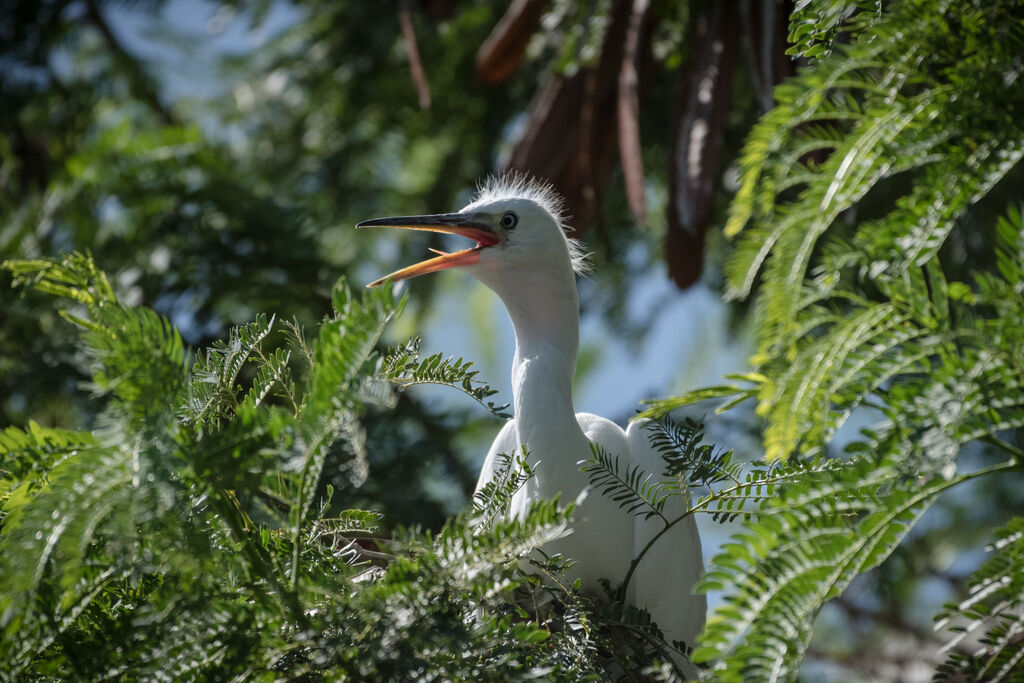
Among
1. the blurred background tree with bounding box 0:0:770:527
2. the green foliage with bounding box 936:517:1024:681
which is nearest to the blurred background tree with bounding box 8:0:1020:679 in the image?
the blurred background tree with bounding box 0:0:770:527

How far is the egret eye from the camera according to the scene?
8.95 feet

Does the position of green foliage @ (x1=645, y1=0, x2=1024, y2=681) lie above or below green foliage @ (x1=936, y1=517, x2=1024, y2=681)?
above

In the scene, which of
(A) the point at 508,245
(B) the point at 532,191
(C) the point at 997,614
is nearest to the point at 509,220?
(A) the point at 508,245

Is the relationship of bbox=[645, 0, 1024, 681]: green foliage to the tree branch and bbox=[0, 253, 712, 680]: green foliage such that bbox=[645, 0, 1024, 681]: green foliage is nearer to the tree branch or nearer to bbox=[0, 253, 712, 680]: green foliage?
bbox=[0, 253, 712, 680]: green foliage

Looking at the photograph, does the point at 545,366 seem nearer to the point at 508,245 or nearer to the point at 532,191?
the point at 508,245

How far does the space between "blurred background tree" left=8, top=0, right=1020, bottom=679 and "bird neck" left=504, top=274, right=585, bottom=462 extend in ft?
1.27

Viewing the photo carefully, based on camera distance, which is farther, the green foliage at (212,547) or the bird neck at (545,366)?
the bird neck at (545,366)

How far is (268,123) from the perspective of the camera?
543 cm

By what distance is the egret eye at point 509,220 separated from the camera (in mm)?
2729

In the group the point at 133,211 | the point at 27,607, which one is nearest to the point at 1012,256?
the point at 27,607

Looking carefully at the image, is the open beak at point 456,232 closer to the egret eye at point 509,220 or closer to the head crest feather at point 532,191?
the egret eye at point 509,220

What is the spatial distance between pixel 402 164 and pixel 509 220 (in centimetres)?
261

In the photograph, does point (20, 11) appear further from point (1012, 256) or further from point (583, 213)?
point (1012, 256)

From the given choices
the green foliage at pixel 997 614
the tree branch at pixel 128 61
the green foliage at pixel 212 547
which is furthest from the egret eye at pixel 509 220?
the tree branch at pixel 128 61
